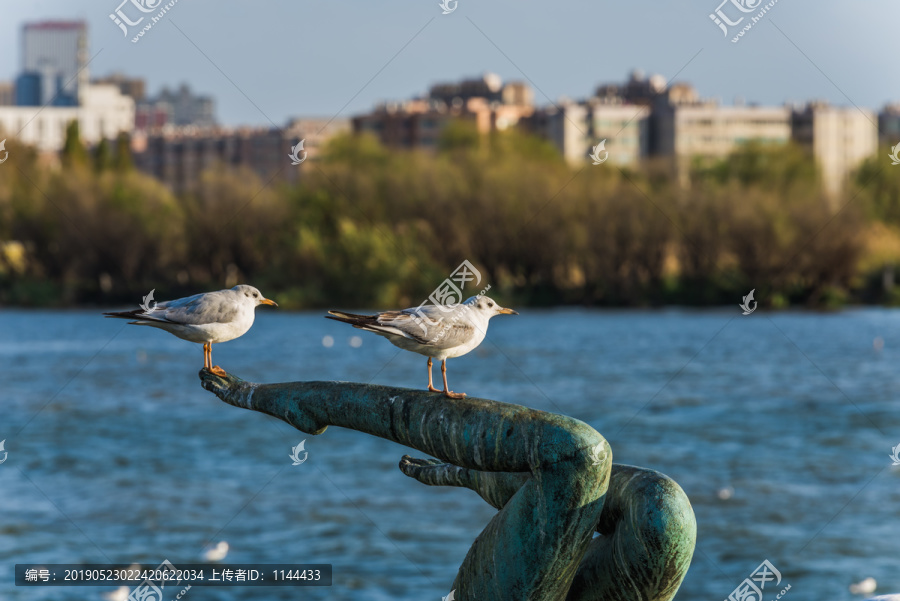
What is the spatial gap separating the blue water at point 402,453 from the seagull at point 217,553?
0.68 meters

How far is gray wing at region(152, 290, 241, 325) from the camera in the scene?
4.48 m

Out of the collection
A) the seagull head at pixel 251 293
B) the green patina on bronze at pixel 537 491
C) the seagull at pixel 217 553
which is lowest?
the seagull at pixel 217 553

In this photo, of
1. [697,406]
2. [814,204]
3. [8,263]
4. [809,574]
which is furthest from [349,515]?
[8,263]

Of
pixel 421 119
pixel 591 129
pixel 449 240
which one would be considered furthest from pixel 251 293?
pixel 421 119

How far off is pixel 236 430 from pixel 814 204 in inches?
1625

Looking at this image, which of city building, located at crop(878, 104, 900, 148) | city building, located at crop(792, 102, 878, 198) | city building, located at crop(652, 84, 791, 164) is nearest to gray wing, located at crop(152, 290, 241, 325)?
city building, located at crop(652, 84, 791, 164)

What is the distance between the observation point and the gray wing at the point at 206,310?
14.7 feet

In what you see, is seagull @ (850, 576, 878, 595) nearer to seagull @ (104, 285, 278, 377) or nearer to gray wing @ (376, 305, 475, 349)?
gray wing @ (376, 305, 475, 349)

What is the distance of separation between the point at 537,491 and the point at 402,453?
2844cm

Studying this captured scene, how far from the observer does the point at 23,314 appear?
69.9 meters

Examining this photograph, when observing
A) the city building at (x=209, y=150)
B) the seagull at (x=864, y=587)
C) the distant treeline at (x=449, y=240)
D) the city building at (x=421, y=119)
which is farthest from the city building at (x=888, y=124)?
the seagull at (x=864, y=587)

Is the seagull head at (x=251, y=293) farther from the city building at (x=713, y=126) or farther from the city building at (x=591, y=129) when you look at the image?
the city building at (x=713, y=126)

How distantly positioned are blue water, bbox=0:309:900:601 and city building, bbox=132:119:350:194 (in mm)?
95093

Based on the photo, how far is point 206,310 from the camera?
4488 millimetres
